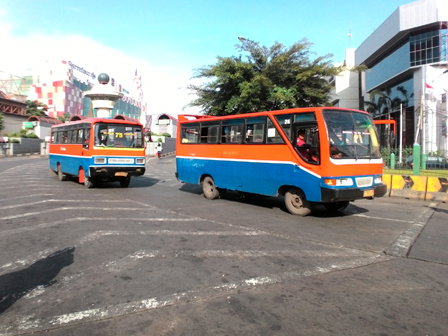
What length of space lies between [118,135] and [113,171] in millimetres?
1335

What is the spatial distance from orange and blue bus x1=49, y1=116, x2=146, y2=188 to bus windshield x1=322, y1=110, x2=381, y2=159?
7.64 m

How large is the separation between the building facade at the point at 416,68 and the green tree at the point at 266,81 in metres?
10.9

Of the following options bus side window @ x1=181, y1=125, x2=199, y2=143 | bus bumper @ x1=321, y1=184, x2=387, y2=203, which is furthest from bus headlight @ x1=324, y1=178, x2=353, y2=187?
bus side window @ x1=181, y1=125, x2=199, y2=143

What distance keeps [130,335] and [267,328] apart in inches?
46.3

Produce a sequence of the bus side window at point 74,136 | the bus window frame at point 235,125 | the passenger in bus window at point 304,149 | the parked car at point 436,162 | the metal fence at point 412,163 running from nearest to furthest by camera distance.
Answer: the passenger in bus window at point 304,149, the bus window frame at point 235,125, the bus side window at point 74,136, the metal fence at point 412,163, the parked car at point 436,162

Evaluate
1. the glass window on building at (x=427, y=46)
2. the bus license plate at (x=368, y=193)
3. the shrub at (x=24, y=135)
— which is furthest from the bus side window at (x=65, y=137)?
the glass window on building at (x=427, y=46)

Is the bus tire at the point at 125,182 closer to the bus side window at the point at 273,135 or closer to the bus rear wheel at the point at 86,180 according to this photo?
the bus rear wheel at the point at 86,180

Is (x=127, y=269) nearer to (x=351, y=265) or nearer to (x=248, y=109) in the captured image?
(x=351, y=265)

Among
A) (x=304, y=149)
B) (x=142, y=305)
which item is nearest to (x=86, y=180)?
(x=304, y=149)

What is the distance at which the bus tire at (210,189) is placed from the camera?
10614mm

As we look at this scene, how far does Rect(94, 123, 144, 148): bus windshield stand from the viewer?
1202 centimetres

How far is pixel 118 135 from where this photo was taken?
486 inches

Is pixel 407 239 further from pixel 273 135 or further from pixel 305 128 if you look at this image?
pixel 273 135

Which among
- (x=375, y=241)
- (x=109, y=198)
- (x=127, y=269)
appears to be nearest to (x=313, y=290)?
(x=127, y=269)
